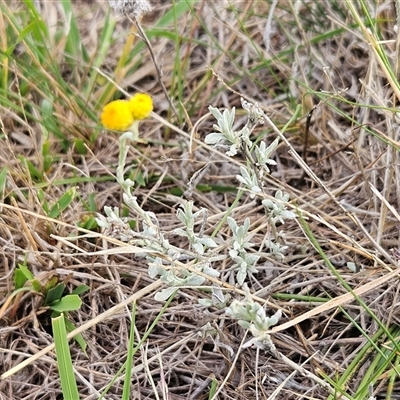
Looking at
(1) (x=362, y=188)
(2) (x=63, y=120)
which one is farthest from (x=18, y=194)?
(1) (x=362, y=188)

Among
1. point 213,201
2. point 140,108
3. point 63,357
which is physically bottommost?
point 213,201

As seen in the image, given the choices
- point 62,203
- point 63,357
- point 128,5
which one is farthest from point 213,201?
point 63,357

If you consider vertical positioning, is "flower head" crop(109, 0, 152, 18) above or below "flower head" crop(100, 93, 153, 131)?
above

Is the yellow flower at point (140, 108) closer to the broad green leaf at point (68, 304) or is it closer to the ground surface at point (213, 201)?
the ground surface at point (213, 201)

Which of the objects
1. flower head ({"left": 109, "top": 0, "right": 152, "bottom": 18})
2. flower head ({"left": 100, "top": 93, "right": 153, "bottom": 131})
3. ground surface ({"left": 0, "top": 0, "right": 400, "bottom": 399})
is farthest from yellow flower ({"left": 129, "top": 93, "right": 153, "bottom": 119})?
flower head ({"left": 109, "top": 0, "right": 152, "bottom": 18})

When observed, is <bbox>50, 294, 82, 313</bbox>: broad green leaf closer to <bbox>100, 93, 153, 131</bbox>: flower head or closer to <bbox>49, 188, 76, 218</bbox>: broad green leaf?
<bbox>49, 188, 76, 218</bbox>: broad green leaf

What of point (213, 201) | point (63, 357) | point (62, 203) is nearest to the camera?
point (63, 357)

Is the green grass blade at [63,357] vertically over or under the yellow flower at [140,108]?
under

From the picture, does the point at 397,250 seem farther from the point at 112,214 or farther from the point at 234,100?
the point at 234,100

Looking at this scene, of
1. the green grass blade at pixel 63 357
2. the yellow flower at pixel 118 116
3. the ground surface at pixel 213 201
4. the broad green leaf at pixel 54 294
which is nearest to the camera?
the yellow flower at pixel 118 116

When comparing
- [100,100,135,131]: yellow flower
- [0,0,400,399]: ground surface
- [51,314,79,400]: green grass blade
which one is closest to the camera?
[100,100,135,131]: yellow flower

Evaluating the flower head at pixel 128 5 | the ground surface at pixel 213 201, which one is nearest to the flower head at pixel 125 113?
the ground surface at pixel 213 201

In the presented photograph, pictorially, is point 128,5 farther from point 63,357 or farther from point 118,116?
point 63,357
